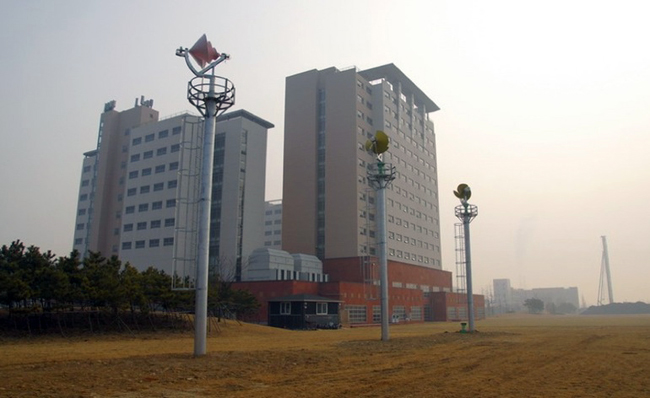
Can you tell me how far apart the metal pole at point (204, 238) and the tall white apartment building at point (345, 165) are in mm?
59739

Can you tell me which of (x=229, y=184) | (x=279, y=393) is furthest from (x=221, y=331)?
(x=229, y=184)

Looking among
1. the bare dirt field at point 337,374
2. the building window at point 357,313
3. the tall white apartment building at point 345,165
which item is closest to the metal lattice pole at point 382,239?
the bare dirt field at point 337,374

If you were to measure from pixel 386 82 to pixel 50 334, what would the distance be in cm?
8264

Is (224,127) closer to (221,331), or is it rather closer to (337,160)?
(337,160)

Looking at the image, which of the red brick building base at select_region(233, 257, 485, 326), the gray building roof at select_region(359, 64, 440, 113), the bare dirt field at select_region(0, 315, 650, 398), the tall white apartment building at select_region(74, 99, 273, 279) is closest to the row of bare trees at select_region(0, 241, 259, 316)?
the bare dirt field at select_region(0, 315, 650, 398)

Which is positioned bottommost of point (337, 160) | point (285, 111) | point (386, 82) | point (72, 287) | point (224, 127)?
point (72, 287)

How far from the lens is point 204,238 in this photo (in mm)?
21156

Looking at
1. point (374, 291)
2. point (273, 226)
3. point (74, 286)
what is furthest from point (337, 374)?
point (273, 226)

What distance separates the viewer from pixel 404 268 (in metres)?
93.5

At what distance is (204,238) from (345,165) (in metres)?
69.0

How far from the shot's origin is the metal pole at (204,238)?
2070cm

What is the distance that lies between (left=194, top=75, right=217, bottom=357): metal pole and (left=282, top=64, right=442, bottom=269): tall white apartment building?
59.7m

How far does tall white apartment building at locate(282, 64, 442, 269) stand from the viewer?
87625mm

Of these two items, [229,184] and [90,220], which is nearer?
[229,184]
